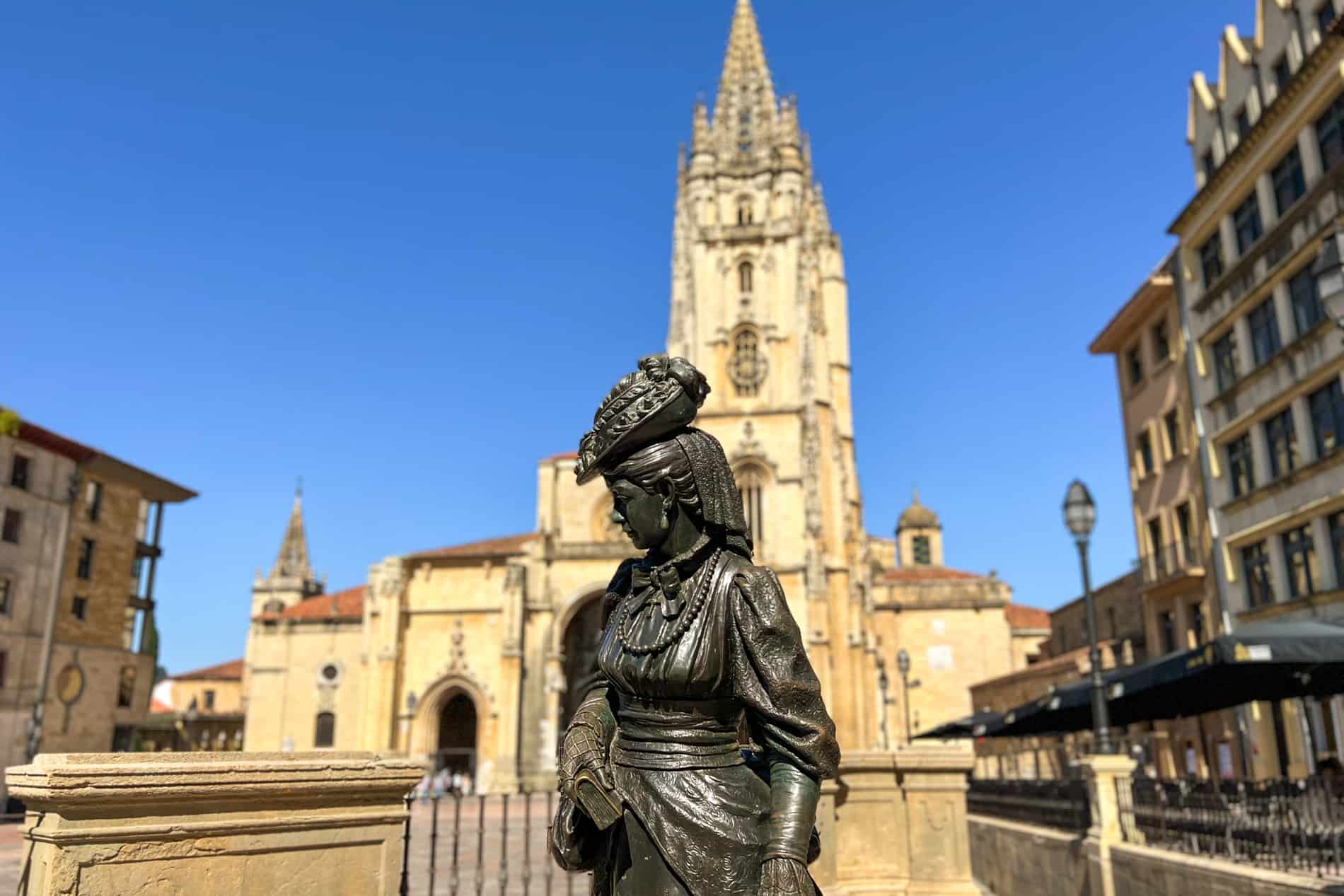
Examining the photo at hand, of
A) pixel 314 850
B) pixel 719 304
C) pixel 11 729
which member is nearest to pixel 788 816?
pixel 314 850

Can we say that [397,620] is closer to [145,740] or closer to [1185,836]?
[145,740]

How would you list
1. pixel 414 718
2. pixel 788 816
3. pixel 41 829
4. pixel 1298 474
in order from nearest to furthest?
pixel 788 816
pixel 41 829
pixel 1298 474
pixel 414 718

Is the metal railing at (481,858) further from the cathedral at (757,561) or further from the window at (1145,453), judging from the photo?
the window at (1145,453)

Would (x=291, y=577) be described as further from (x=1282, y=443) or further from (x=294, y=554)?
(x=1282, y=443)

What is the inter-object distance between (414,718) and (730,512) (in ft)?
133

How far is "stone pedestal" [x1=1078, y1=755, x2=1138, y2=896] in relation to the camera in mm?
11758

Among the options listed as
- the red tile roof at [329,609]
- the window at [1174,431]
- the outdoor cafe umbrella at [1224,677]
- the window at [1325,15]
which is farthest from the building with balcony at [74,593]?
the window at [1325,15]

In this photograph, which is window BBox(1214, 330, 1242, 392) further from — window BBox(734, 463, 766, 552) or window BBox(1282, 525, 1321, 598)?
window BBox(734, 463, 766, 552)

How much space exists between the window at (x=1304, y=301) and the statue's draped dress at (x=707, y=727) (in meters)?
22.0

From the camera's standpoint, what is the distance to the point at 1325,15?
2086cm

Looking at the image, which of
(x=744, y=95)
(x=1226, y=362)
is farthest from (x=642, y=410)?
(x=744, y=95)

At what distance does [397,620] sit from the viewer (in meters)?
41.5

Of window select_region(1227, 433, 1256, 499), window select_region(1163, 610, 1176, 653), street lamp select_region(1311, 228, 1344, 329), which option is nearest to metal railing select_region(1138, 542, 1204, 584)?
window select_region(1163, 610, 1176, 653)

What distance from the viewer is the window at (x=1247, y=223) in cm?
2319
